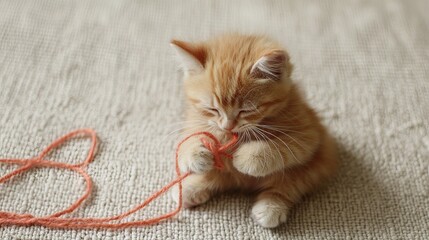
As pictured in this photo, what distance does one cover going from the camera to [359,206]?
1137 millimetres

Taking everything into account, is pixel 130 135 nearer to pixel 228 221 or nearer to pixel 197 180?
pixel 197 180

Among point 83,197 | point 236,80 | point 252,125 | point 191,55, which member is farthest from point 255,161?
point 83,197

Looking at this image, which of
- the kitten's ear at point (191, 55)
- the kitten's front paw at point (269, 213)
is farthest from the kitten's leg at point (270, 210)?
the kitten's ear at point (191, 55)

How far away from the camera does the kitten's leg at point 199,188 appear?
1.08 metres

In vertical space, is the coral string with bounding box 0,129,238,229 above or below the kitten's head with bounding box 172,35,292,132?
below

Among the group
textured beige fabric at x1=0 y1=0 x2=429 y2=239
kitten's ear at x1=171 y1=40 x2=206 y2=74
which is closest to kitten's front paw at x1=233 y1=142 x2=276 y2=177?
textured beige fabric at x1=0 y1=0 x2=429 y2=239

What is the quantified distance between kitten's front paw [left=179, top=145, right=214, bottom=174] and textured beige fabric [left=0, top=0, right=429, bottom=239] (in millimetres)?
120

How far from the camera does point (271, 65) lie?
98 cm

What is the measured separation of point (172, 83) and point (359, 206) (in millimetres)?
713

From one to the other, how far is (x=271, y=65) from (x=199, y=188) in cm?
36

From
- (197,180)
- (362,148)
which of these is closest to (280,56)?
(197,180)

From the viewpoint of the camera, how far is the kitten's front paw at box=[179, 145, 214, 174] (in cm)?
104

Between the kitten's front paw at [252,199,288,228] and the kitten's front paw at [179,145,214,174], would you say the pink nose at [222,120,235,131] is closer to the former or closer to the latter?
the kitten's front paw at [179,145,214,174]

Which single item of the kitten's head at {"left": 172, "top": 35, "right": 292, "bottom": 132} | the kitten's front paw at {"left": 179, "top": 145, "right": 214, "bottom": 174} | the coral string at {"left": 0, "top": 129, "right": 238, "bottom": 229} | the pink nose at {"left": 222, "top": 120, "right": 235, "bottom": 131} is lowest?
the coral string at {"left": 0, "top": 129, "right": 238, "bottom": 229}
